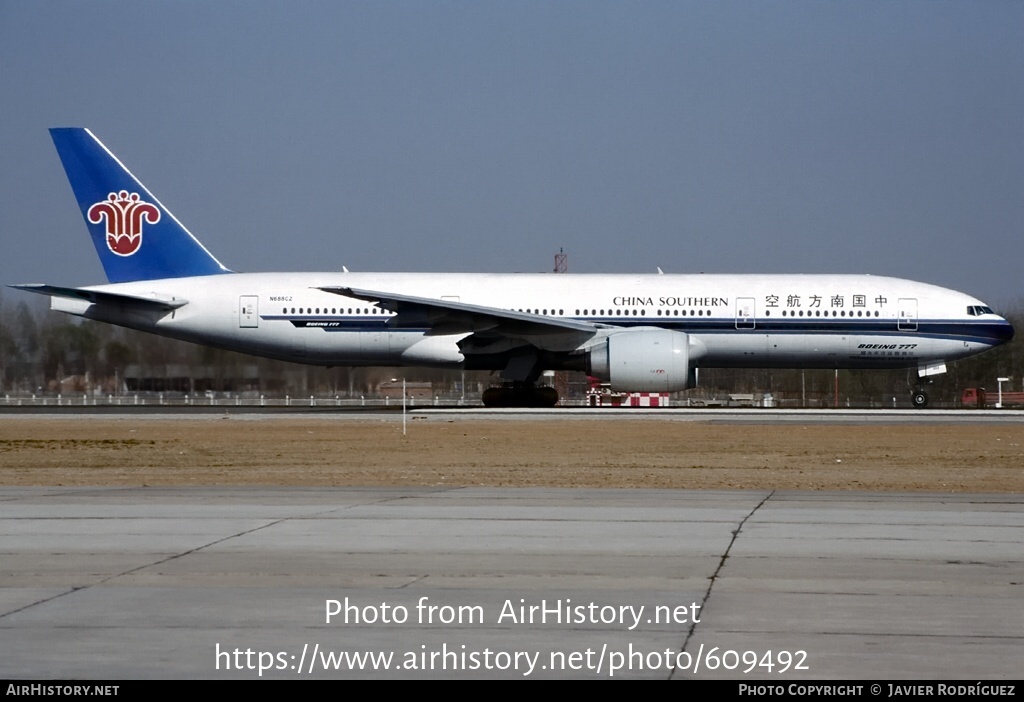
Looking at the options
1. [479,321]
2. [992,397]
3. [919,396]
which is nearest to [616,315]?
[479,321]

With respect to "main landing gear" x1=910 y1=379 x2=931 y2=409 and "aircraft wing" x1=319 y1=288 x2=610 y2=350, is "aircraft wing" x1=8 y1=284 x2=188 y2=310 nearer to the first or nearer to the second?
"aircraft wing" x1=319 y1=288 x2=610 y2=350

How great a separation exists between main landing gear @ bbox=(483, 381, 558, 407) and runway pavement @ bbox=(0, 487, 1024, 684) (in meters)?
20.5

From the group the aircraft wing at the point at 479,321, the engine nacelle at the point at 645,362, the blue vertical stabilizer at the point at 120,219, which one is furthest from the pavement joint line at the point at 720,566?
the blue vertical stabilizer at the point at 120,219

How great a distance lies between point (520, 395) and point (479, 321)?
10.2 ft

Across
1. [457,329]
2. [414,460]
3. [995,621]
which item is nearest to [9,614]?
[995,621]

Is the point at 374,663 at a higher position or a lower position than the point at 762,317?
lower

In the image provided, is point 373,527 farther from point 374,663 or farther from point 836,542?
point 374,663

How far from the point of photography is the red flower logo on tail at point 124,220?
32406 mm

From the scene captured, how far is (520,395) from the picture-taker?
3186 centimetres

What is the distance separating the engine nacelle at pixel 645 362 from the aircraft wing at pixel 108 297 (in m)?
11.3

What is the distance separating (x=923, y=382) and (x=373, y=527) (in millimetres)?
26395

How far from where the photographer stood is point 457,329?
30.2 m

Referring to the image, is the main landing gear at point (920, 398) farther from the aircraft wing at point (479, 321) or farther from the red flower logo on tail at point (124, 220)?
the red flower logo on tail at point (124, 220)

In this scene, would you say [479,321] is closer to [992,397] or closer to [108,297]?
[108,297]
